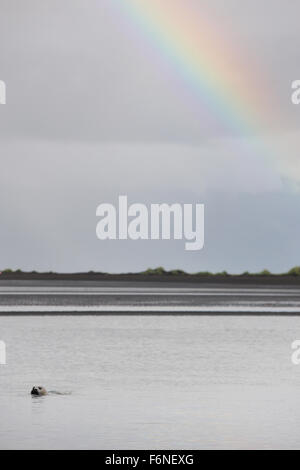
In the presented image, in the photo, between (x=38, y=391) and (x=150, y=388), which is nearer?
(x=38, y=391)

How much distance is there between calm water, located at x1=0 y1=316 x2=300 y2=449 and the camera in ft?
56.5

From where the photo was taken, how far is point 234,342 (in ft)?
111

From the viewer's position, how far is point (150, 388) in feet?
74.2

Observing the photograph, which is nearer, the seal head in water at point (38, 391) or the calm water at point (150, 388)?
the calm water at point (150, 388)

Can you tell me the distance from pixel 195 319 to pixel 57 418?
84.1ft

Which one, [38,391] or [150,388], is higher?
[150,388]

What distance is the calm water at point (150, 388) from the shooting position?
56.5ft

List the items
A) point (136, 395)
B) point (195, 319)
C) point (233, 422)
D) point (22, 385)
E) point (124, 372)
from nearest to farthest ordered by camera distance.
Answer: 1. point (233, 422)
2. point (136, 395)
3. point (22, 385)
4. point (124, 372)
5. point (195, 319)

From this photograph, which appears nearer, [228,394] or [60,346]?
[228,394]

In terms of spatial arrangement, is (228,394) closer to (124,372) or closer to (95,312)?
(124,372)

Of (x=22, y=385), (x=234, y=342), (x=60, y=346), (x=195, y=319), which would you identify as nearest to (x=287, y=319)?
(x=195, y=319)

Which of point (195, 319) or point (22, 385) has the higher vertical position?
point (195, 319)

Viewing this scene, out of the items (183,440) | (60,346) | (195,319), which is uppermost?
(195,319)

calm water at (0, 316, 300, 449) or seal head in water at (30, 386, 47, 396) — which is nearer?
calm water at (0, 316, 300, 449)
